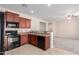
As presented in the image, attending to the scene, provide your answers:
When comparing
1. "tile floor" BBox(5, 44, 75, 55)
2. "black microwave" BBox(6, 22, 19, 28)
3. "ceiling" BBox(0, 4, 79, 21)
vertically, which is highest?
"ceiling" BBox(0, 4, 79, 21)

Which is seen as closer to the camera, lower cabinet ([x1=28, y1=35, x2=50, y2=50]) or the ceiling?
the ceiling

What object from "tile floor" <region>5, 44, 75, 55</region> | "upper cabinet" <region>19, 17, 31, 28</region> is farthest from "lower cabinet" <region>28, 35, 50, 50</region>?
"upper cabinet" <region>19, 17, 31, 28</region>

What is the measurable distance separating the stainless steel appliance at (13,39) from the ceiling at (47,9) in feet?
1.46

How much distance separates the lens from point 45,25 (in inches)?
68.7

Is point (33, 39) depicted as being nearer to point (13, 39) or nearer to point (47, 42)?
point (47, 42)

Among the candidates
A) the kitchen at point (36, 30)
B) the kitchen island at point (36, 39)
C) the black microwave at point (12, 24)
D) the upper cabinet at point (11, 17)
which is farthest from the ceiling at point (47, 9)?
the kitchen island at point (36, 39)

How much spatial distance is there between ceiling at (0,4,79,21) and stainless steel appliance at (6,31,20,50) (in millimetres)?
446

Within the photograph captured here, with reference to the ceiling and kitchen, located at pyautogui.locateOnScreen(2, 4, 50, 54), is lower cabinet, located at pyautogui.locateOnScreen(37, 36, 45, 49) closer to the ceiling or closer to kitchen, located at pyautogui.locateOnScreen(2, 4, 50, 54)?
kitchen, located at pyautogui.locateOnScreen(2, 4, 50, 54)

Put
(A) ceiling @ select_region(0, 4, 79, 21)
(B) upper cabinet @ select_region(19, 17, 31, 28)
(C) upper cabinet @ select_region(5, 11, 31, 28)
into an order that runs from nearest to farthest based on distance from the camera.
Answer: (A) ceiling @ select_region(0, 4, 79, 21) < (C) upper cabinet @ select_region(5, 11, 31, 28) < (B) upper cabinet @ select_region(19, 17, 31, 28)

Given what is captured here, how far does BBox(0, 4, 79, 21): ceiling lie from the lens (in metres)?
1.49

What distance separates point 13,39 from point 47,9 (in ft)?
2.84

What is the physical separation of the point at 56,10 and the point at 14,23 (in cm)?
79

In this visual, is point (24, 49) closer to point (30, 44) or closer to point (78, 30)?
point (30, 44)
